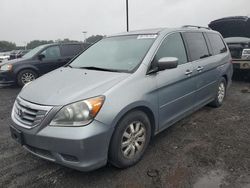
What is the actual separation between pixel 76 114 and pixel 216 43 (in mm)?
3847

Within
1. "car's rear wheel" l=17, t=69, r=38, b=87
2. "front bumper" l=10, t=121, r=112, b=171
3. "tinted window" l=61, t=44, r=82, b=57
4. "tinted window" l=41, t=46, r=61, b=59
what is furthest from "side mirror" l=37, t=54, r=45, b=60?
"front bumper" l=10, t=121, r=112, b=171

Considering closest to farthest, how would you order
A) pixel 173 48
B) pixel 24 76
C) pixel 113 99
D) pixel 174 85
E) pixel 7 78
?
pixel 113 99, pixel 174 85, pixel 173 48, pixel 7 78, pixel 24 76

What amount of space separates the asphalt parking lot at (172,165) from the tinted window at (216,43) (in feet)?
5.37

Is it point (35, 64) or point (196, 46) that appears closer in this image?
point (196, 46)

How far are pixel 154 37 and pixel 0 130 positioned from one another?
10.5ft

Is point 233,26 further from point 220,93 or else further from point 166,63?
point 166,63

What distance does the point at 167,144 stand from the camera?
351cm

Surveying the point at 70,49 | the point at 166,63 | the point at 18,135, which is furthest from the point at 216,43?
the point at 70,49

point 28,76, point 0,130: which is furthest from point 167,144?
point 28,76

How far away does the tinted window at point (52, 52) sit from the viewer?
852 centimetres

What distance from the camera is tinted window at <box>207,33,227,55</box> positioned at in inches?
190

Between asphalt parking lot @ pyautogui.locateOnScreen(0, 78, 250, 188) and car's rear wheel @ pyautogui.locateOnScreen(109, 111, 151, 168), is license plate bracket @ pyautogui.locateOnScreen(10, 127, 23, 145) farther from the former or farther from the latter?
car's rear wheel @ pyautogui.locateOnScreen(109, 111, 151, 168)

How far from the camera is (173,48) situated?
3637 millimetres

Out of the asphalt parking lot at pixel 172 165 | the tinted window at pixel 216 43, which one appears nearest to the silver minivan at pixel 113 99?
the asphalt parking lot at pixel 172 165
